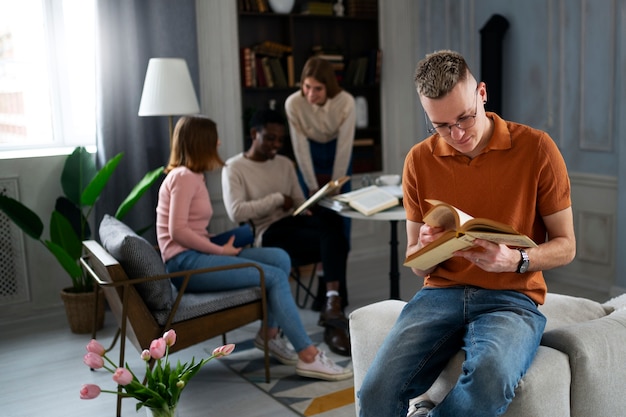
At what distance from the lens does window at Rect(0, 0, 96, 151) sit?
4.21m

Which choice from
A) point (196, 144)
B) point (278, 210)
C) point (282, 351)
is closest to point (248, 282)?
point (282, 351)

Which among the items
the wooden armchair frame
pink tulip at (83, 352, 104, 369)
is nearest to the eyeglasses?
pink tulip at (83, 352, 104, 369)

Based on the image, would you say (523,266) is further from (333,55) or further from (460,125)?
(333,55)

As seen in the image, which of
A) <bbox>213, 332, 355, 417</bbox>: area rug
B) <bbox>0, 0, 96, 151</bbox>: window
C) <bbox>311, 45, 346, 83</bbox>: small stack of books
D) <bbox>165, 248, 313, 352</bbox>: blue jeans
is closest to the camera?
<bbox>213, 332, 355, 417</bbox>: area rug

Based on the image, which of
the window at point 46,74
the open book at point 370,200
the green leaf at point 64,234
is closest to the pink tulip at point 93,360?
the open book at point 370,200

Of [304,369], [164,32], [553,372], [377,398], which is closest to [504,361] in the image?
[553,372]

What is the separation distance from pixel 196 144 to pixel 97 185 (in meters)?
0.99

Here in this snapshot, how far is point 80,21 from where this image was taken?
170 inches

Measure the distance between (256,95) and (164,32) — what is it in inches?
34.9

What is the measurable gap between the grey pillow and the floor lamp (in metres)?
1.21

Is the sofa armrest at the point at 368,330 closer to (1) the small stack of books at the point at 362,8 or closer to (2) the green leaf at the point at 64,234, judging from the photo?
(2) the green leaf at the point at 64,234

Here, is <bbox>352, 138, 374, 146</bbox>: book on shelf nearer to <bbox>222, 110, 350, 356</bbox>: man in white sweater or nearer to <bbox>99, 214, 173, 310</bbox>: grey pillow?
<bbox>222, 110, 350, 356</bbox>: man in white sweater

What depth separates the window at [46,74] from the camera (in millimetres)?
4211

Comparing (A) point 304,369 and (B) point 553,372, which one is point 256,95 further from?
(B) point 553,372
